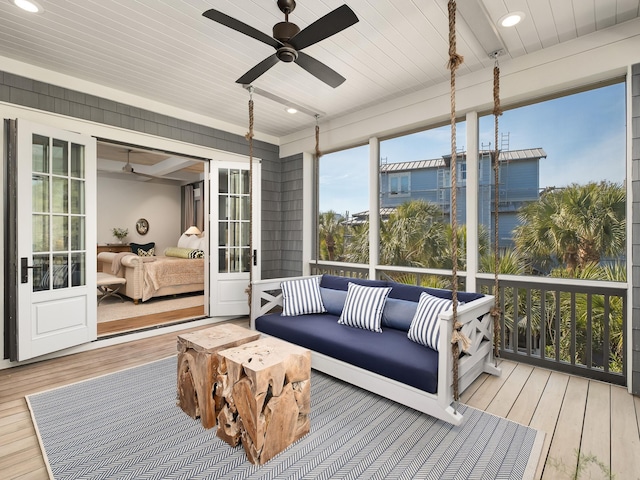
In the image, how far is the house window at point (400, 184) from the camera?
410 cm

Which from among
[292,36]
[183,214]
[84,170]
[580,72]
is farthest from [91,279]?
[183,214]

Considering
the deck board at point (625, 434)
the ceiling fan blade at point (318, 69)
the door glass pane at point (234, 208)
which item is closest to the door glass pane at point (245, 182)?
the door glass pane at point (234, 208)

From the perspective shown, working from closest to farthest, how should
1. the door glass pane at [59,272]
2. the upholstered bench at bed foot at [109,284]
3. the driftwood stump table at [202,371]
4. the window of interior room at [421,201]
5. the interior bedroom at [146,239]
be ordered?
the driftwood stump table at [202,371] → the door glass pane at [59,272] → the window of interior room at [421,201] → the interior bedroom at [146,239] → the upholstered bench at bed foot at [109,284]

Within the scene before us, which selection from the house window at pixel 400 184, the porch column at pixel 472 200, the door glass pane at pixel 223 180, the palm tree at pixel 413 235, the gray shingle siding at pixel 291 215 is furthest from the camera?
the gray shingle siding at pixel 291 215

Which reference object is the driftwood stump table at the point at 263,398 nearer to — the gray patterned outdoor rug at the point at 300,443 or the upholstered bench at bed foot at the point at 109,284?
the gray patterned outdoor rug at the point at 300,443

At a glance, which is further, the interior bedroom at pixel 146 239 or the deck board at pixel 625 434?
the interior bedroom at pixel 146 239

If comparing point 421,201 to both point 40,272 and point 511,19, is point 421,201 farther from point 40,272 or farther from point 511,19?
Answer: point 40,272

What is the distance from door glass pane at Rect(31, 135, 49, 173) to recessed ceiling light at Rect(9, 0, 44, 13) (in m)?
1.19

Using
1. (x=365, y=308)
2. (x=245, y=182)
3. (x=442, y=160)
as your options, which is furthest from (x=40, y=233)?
(x=442, y=160)

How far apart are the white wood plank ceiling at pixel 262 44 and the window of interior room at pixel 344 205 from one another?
45.3 inches

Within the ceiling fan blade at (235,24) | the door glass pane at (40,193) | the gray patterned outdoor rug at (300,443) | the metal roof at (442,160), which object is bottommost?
the gray patterned outdoor rug at (300,443)

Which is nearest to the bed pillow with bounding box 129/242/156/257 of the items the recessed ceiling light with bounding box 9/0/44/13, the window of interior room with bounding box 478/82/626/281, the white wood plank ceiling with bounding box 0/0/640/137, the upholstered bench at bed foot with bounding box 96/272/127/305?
the upholstered bench at bed foot with bounding box 96/272/127/305

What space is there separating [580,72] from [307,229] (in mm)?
3647

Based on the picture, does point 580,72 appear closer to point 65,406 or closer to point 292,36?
point 292,36
